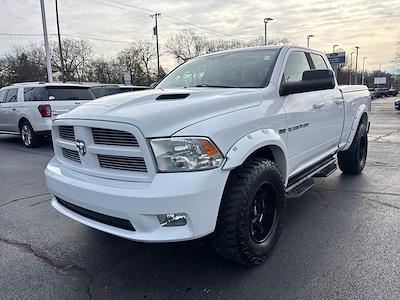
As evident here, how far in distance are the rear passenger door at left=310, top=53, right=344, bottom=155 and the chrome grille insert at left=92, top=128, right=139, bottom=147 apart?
2623 millimetres

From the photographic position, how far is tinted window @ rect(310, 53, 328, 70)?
15.7 feet

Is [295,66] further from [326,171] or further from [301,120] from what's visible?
[326,171]

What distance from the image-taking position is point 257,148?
296 centimetres

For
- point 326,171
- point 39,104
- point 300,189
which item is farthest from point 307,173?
point 39,104

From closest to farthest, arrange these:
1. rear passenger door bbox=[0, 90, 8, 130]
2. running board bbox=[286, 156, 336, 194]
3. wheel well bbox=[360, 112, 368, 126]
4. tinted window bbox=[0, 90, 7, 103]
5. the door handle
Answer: running board bbox=[286, 156, 336, 194], the door handle, wheel well bbox=[360, 112, 368, 126], rear passenger door bbox=[0, 90, 8, 130], tinted window bbox=[0, 90, 7, 103]

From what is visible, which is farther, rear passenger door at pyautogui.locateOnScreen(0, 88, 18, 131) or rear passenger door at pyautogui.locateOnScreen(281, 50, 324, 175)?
rear passenger door at pyautogui.locateOnScreen(0, 88, 18, 131)

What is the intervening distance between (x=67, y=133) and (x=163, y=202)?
51.3 inches

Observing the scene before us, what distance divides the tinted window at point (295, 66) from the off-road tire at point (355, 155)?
1.87 meters

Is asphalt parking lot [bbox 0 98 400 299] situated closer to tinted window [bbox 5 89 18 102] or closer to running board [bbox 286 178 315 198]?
running board [bbox 286 178 315 198]

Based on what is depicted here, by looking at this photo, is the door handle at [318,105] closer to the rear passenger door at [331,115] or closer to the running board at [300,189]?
the rear passenger door at [331,115]

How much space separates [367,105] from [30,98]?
331 inches

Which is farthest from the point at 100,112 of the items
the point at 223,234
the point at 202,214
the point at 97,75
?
the point at 97,75

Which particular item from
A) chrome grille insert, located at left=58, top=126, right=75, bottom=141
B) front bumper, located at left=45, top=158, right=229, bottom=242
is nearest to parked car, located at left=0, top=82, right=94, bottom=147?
chrome grille insert, located at left=58, top=126, right=75, bottom=141

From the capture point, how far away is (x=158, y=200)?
2434 millimetres
